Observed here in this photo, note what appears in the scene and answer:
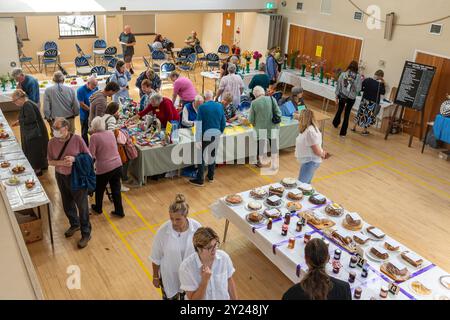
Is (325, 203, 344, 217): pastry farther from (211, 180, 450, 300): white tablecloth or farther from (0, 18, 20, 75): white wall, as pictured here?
(0, 18, 20, 75): white wall

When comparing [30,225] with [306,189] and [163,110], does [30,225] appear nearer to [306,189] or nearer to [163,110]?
[163,110]

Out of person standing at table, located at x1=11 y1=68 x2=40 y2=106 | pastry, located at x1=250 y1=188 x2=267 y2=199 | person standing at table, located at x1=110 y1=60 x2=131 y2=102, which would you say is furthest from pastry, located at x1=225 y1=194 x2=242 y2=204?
person standing at table, located at x1=11 y1=68 x2=40 y2=106

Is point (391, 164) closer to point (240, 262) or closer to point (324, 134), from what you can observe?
point (324, 134)

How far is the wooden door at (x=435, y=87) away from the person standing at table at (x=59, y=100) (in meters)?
7.15

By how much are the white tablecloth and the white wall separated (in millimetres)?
7495

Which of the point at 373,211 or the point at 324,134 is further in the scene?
the point at 324,134

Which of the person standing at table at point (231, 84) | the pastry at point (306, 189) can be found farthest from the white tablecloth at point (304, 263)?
the person standing at table at point (231, 84)

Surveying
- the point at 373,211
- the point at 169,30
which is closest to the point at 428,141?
the point at 373,211

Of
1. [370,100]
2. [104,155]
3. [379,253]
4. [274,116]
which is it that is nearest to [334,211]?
[379,253]

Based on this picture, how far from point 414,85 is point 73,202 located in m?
7.23

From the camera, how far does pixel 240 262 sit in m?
5.10

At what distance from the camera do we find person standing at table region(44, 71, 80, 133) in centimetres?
674

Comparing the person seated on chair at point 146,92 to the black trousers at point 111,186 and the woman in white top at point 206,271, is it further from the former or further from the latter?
the woman in white top at point 206,271
